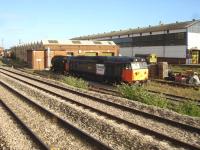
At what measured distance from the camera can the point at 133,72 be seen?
23812 mm

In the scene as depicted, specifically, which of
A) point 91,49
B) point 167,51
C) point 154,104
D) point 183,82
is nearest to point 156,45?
point 167,51

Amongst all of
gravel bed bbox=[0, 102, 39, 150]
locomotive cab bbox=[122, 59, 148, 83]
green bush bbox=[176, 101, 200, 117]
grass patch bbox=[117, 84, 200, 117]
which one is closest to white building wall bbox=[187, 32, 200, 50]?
locomotive cab bbox=[122, 59, 148, 83]

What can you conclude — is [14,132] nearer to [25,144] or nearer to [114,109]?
[25,144]

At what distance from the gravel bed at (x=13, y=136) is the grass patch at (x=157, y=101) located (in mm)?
7127

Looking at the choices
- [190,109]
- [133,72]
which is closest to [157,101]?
[190,109]

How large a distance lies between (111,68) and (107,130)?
14.5 m

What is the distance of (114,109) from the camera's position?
1571cm

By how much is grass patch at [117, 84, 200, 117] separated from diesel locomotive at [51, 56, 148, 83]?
306 centimetres

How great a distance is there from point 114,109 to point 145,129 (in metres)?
4.50

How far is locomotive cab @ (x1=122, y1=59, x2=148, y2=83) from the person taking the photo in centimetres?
2381

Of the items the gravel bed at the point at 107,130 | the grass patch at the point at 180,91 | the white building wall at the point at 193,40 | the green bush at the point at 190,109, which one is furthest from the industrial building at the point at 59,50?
the green bush at the point at 190,109

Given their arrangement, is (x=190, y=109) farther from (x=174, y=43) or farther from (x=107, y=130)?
(x=174, y=43)

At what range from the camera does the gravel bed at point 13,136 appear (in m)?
9.77

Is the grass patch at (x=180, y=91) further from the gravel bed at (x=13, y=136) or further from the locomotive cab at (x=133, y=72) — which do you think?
the gravel bed at (x=13, y=136)
